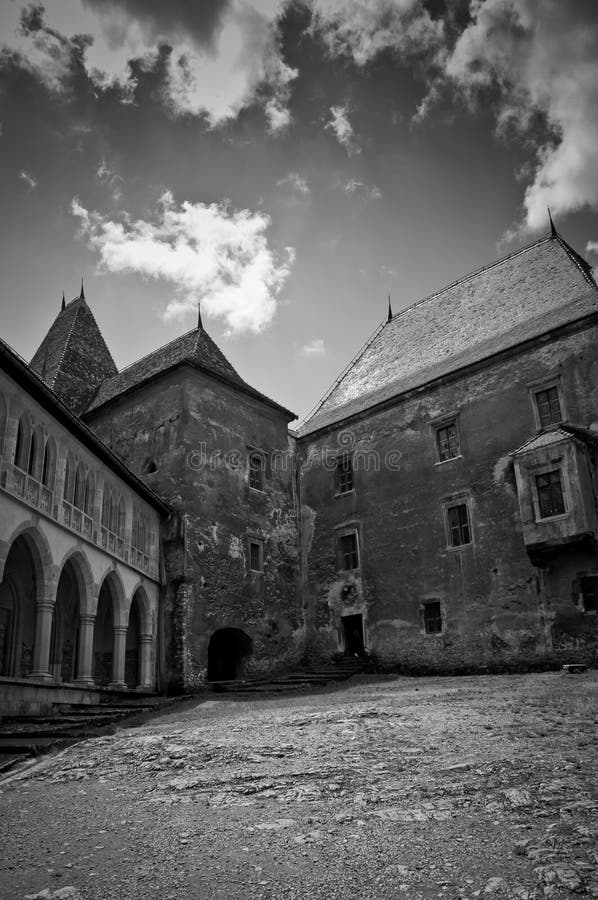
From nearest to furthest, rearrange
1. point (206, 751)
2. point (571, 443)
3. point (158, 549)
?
point (206, 751) < point (571, 443) < point (158, 549)

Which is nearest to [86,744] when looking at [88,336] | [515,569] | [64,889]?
[64,889]

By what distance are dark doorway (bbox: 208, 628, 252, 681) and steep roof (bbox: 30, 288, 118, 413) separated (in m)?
11.3

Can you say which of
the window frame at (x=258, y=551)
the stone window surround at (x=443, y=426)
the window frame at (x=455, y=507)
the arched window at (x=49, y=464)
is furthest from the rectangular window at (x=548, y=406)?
the arched window at (x=49, y=464)

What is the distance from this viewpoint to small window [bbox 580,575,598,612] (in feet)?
58.6

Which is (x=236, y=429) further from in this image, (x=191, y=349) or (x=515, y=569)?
(x=515, y=569)

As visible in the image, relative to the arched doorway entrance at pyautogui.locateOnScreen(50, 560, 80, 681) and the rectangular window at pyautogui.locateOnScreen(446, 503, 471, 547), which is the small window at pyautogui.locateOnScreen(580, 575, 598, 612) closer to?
the rectangular window at pyautogui.locateOnScreen(446, 503, 471, 547)

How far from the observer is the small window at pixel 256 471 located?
82.1ft

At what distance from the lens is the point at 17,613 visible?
18297mm

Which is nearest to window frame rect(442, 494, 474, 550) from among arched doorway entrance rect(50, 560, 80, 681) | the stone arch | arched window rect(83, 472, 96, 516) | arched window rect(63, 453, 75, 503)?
arched window rect(83, 472, 96, 516)

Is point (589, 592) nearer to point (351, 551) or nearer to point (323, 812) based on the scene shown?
point (351, 551)

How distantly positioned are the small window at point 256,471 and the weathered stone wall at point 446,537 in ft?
7.25

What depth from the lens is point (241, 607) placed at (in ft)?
74.1

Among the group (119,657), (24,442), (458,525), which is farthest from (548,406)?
(24,442)

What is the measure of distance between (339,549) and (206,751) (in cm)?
1594
